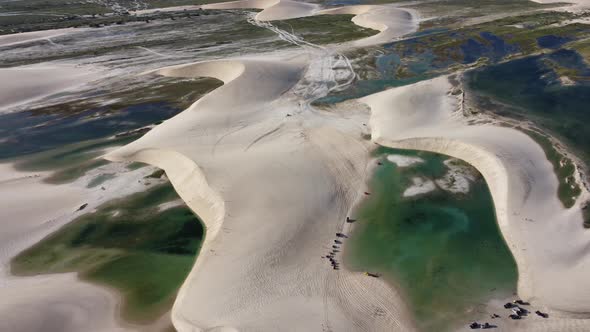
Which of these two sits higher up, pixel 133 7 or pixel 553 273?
pixel 133 7

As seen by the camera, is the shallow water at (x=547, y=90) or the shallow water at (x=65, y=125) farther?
the shallow water at (x=65, y=125)

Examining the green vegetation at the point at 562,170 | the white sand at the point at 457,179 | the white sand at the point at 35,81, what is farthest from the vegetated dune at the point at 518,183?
the white sand at the point at 35,81

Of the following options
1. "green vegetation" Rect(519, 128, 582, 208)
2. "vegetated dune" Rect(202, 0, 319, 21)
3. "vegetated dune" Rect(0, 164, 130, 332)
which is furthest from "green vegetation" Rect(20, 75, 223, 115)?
"vegetated dune" Rect(202, 0, 319, 21)

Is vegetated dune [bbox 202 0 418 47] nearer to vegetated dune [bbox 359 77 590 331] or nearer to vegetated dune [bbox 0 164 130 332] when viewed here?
vegetated dune [bbox 359 77 590 331]

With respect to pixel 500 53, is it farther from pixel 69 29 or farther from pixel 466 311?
pixel 69 29

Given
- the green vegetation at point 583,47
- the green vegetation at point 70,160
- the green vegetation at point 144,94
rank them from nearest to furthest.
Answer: the green vegetation at point 70,160 → the green vegetation at point 144,94 → the green vegetation at point 583,47

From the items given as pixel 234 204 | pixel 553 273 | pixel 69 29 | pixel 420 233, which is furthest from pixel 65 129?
pixel 69 29

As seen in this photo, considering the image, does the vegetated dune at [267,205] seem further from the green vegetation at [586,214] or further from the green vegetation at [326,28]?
the green vegetation at [326,28]
